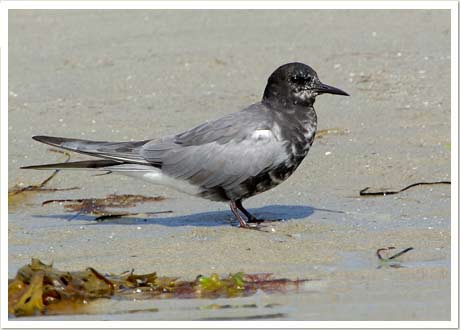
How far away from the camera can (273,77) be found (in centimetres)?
705

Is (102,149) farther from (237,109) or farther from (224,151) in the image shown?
(237,109)

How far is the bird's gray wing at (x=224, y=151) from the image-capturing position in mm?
6629

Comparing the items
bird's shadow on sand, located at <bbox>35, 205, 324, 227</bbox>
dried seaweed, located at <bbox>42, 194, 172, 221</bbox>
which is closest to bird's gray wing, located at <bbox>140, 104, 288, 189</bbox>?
bird's shadow on sand, located at <bbox>35, 205, 324, 227</bbox>

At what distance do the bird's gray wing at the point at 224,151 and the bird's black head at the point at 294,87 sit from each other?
→ 0.16 metres

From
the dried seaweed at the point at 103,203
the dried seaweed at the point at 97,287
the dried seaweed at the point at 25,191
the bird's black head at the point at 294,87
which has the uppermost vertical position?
the bird's black head at the point at 294,87

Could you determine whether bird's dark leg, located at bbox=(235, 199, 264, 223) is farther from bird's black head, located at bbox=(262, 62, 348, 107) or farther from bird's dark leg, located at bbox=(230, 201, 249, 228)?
bird's black head, located at bbox=(262, 62, 348, 107)

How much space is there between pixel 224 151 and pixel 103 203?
97 centimetres

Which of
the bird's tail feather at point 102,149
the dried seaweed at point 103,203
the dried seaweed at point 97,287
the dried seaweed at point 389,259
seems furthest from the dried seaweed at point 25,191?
the dried seaweed at point 389,259

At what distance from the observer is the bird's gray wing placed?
6629mm

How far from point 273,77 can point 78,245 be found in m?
1.74

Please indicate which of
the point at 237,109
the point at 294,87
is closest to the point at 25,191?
the point at 294,87

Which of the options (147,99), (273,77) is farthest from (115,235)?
(147,99)

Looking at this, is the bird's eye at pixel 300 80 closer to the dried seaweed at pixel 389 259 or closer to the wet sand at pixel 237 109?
the wet sand at pixel 237 109

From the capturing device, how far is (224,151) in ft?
22.1
